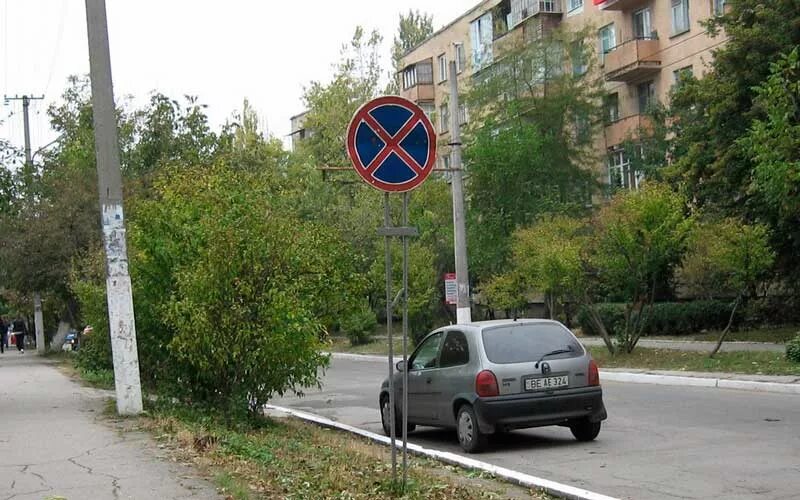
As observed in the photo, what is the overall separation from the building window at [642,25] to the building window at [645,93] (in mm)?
1967

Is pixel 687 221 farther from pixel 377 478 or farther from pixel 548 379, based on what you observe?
pixel 377 478

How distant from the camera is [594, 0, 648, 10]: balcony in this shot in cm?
4362

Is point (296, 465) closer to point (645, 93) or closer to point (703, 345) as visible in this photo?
point (703, 345)

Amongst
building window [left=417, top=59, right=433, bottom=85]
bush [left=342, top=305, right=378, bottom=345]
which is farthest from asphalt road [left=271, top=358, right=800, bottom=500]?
building window [left=417, top=59, right=433, bottom=85]

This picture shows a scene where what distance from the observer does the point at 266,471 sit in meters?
9.16

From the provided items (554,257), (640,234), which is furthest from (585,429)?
(554,257)

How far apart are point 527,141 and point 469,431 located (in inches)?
1068

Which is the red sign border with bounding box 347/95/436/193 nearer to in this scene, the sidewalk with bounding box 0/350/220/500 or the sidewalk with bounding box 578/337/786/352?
the sidewalk with bounding box 0/350/220/500

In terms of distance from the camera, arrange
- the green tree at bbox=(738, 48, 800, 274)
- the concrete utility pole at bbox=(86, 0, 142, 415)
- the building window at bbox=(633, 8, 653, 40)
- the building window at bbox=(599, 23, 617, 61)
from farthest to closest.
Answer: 1. the building window at bbox=(599, 23, 617, 61)
2. the building window at bbox=(633, 8, 653, 40)
3. the green tree at bbox=(738, 48, 800, 274)
4. the concrete utility pole at bbox=(86, 0, 142, 415)

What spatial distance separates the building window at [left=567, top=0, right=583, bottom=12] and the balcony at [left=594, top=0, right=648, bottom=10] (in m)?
3.80

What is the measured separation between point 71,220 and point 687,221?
21.4 m

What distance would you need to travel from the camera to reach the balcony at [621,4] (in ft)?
143

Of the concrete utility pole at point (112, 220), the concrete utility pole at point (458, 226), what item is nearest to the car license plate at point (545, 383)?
the concrete utility pole at point (112, 220)

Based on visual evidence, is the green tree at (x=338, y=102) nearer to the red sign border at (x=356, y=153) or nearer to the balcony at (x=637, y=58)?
the balcony at (x=637, y=58)
